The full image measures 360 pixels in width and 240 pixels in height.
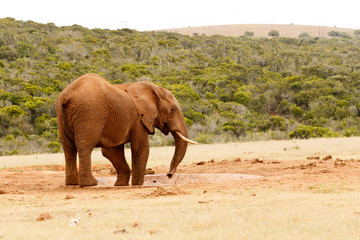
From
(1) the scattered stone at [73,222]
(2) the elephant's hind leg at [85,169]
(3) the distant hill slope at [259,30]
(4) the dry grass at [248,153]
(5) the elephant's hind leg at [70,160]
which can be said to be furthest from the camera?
(3) the distant hill slope at [259,30]

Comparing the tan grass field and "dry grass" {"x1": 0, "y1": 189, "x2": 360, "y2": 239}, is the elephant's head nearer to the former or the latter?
the tan grass field

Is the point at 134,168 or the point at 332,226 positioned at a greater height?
the point at 332,226

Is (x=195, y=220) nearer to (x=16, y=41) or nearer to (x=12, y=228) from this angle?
(x=12, y=228)

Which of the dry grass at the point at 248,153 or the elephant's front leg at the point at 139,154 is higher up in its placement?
the elephant's front leg at the point at 139,154

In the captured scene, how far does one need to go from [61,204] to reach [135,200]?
1.08m

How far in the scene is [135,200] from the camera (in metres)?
8.77

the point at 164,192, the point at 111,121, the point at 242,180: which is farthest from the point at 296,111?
the point at 164,192

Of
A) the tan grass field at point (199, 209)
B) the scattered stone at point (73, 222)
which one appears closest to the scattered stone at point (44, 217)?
the tan grass field at point (199, 209)

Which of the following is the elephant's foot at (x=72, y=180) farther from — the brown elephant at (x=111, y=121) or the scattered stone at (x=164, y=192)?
the scattered stone at (x=164, y=192)

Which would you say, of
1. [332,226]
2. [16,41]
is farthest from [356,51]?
[332,226]

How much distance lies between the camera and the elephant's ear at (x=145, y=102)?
12027 mm

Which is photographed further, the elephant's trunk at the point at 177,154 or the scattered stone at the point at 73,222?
the elephant's trunk at the point at 177,154

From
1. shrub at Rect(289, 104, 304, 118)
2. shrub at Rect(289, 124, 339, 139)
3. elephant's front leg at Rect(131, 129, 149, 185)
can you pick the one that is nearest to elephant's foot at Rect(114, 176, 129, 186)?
elephant's front leg at Rect(131, 129, 149, 185)

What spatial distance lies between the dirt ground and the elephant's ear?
1.45m
